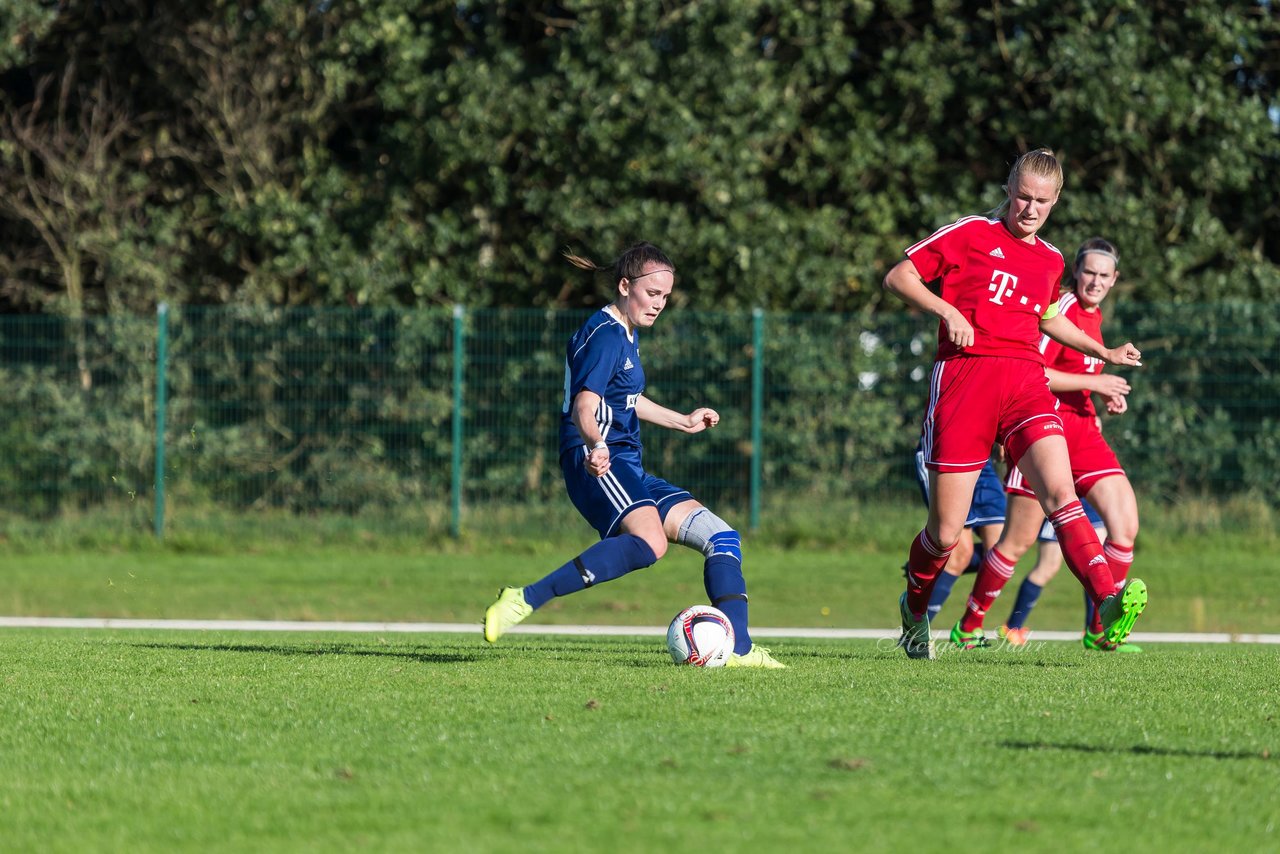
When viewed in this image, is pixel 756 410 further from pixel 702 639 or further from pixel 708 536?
pixel 702 639

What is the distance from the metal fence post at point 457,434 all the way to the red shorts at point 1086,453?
8.83m

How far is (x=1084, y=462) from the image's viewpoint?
345 inches

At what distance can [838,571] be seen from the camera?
51.2 ft

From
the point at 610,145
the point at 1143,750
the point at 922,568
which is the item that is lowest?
the point at 1143,750

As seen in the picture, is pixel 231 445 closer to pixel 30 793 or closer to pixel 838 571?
pixel 838 571

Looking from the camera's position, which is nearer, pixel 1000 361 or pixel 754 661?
pixel 754 661

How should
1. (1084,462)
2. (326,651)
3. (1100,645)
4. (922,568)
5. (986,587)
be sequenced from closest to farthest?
(1100,645) < (922,568) < (326,651) < (1084,462) < (986,587)

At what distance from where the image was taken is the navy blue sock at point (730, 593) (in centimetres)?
712

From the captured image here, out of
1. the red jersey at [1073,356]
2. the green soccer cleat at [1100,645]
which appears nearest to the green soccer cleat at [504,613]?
the green soccer cleat at [1100,645]

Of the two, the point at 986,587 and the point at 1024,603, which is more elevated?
the point at 986,587

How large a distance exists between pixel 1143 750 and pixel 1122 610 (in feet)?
6.19

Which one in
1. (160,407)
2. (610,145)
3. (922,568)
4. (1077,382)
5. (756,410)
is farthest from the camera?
(610,145)

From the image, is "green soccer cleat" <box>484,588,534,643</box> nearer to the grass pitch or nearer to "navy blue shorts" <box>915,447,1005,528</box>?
the grass pitch

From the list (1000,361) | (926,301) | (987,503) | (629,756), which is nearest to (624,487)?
(926,301)
